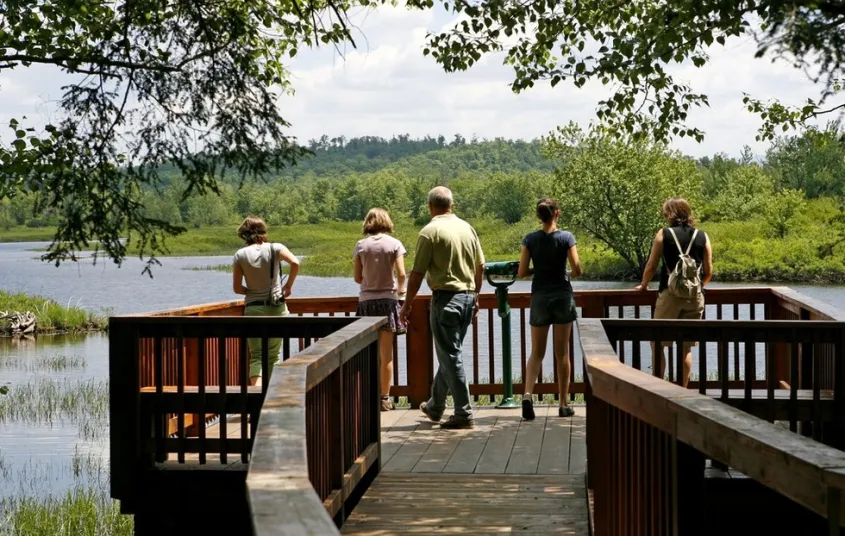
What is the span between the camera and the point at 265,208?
11706cm

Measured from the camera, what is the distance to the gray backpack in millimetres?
8062

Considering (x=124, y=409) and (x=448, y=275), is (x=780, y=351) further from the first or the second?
(x=124, y=409)

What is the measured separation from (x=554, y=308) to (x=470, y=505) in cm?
267

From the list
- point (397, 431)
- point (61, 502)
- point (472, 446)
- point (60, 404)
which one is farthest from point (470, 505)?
point (60, 404)

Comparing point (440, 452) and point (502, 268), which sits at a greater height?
point (502, 268)

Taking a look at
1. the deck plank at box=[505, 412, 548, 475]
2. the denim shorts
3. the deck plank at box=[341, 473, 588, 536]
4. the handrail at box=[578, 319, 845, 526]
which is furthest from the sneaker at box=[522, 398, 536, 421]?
the handrail at box=[578, 319, 845, 526]

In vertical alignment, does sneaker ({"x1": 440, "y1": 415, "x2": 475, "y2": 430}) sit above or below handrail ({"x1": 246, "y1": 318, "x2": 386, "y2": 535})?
below

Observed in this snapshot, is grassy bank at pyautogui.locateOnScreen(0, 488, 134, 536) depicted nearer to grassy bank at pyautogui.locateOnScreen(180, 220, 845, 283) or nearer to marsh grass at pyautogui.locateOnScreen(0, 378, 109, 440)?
marsh grass at pyautogui.locateOnScreen(0, 378, 109, 440)

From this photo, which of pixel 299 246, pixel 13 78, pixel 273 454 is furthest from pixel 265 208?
pixel 273 454

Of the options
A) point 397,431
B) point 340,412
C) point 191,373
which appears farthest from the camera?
point 397,431

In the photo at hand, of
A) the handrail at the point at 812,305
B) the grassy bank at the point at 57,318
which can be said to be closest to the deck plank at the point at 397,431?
the handrail at the point at 812,305

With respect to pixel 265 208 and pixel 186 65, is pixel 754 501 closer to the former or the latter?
pixel 186 65

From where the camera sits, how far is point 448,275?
8.04 m

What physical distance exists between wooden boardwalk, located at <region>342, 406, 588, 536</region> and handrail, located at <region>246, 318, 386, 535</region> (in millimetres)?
1135
